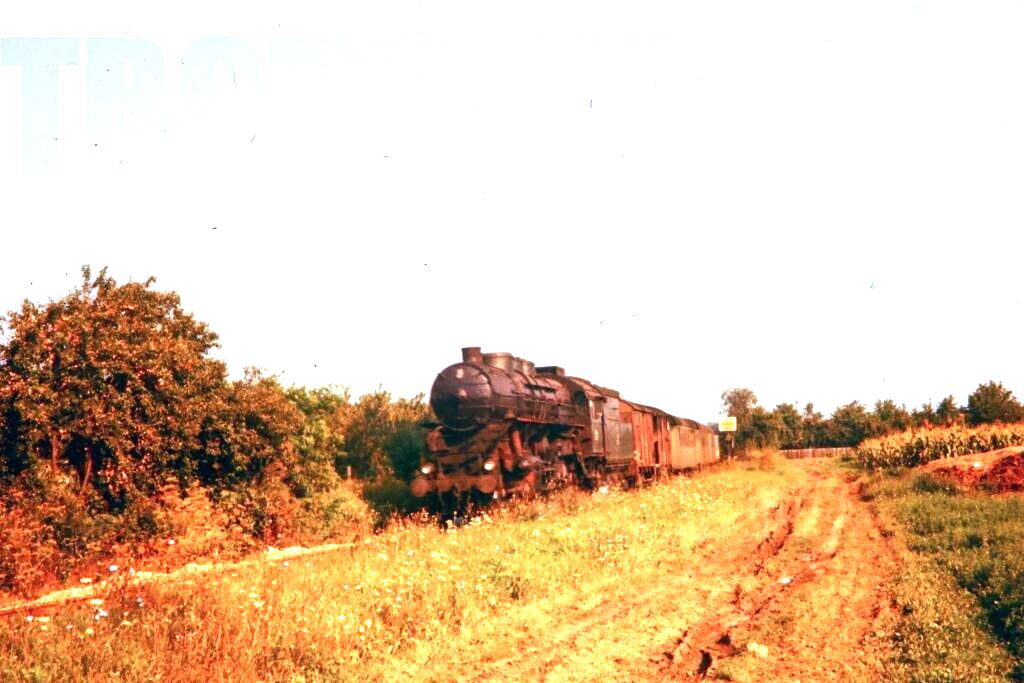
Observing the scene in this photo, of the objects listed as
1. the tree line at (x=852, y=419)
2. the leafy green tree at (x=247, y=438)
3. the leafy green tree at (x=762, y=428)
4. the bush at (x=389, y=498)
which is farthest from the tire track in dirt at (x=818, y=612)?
the leafy green tree at (x=762, y=428)

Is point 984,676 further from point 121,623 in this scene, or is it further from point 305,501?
point 305,501

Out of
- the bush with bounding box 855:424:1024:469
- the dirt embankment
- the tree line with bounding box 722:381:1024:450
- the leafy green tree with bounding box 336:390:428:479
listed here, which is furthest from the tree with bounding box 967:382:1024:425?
the leafy green tree with bounding box 336:390:428:479

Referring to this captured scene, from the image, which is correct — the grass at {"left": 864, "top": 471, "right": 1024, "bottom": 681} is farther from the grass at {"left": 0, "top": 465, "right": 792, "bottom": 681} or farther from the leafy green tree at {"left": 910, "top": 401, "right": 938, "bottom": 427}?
the leafy green tree at {"left": 910, "top": 401, "right": 938, "bottom": 427}

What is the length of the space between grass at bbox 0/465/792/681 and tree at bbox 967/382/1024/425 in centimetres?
3611

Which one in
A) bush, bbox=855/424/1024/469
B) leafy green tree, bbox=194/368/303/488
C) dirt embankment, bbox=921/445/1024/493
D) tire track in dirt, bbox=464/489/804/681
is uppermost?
leafy green tree, bbox=194/368/303/488

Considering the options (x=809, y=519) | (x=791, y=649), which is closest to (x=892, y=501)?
(x=809, y=519)

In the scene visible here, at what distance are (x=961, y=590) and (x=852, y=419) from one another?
254 feet

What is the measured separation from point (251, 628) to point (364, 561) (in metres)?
3.99

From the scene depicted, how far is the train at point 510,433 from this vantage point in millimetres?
19984

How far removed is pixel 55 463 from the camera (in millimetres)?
17234

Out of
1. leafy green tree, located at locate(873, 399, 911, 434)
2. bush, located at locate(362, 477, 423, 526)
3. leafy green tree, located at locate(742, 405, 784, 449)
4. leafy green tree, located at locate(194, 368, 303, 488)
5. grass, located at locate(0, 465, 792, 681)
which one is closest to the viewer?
grass, located at locate(0, 465, 792, 681)

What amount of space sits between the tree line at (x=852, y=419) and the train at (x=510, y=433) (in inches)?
890

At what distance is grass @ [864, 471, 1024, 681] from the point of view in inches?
312

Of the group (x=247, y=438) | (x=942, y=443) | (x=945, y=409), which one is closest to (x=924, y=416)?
(x=945, y=409)
